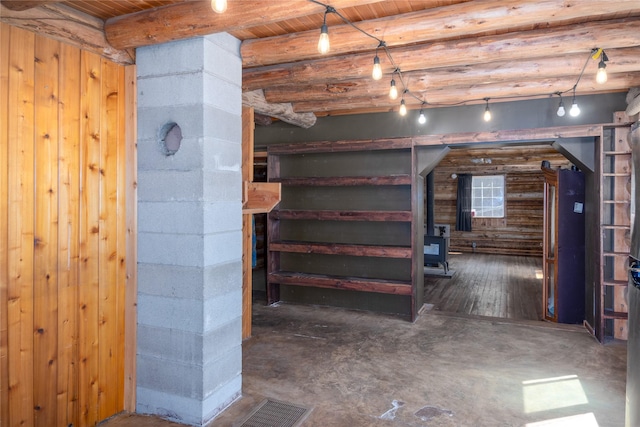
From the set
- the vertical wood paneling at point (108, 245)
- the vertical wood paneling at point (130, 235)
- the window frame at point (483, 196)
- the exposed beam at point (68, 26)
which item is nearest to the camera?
the exposed beam at point (68, 26)

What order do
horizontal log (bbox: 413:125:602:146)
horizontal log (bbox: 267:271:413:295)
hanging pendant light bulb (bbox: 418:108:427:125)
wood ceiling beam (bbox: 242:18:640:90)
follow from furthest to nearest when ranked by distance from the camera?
1. horizontal log (bbox: 267:271:413:295)
2. hanging pendant light bulb (bbox: 418:108:427:125)
3. horizontal log (bbox: 413:125:602:146)
4. wood ceiling beam (bbox: 242:18:640:90)

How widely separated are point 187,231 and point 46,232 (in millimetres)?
780

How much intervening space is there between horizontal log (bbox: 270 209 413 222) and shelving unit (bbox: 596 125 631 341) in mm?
2082

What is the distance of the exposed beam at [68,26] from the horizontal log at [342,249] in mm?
3342

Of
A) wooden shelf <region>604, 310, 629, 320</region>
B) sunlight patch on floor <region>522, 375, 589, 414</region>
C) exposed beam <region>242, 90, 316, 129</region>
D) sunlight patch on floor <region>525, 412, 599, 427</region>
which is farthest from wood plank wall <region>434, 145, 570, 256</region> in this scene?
sunlight patch on floor <region>525, 412, 599, 427</region>

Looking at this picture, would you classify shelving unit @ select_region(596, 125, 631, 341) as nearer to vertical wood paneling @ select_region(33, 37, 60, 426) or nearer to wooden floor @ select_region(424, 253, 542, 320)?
wooden floor @ select_region(424, 253, 542, 320)

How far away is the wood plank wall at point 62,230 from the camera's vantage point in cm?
219

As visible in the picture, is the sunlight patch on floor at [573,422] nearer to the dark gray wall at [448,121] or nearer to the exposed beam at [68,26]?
the dark gray wall at [448,121]

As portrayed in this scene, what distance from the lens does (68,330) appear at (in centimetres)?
249

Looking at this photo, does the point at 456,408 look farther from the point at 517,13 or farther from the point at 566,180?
the point at 566,180

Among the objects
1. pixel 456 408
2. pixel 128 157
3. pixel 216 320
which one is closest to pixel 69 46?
pixel 128 157

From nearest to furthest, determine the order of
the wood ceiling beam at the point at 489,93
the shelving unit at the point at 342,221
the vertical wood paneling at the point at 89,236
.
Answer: the vertical wood paneling at the point at 89,236 → the wood ceiling beam at the point at 489,93 → the shelving unit at the point at 342,221

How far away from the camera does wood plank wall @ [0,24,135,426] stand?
219 cm

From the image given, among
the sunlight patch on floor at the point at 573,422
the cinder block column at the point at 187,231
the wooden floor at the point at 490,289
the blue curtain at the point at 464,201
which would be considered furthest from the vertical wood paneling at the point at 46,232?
the blue curtain at the point at 464,201
